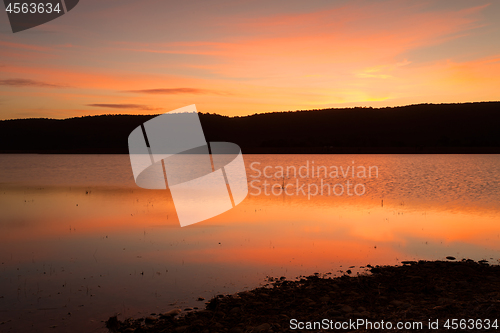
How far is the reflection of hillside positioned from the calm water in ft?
276

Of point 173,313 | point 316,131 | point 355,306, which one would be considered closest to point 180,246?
point 173,313

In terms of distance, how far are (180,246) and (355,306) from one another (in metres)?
6.04

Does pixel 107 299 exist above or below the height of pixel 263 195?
above

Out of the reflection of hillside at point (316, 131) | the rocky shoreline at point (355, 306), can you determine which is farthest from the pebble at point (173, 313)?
the reflection of hillside at point (316, 131)

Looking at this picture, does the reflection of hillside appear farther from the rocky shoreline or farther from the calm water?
the rocky shoreline

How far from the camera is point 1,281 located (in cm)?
817

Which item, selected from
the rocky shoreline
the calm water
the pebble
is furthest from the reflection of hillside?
the pebble

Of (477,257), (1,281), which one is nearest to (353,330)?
(477,257)

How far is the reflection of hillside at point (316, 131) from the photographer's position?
105250 mm

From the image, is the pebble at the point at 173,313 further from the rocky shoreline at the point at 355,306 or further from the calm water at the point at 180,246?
the calm water at the point at 180,246

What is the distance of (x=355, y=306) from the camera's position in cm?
670

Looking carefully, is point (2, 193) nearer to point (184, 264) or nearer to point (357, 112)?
point (184, 264)

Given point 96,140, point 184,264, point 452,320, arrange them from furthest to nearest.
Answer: point 96,140
point 184,264
point 452,320

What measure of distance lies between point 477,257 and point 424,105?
146 meters
